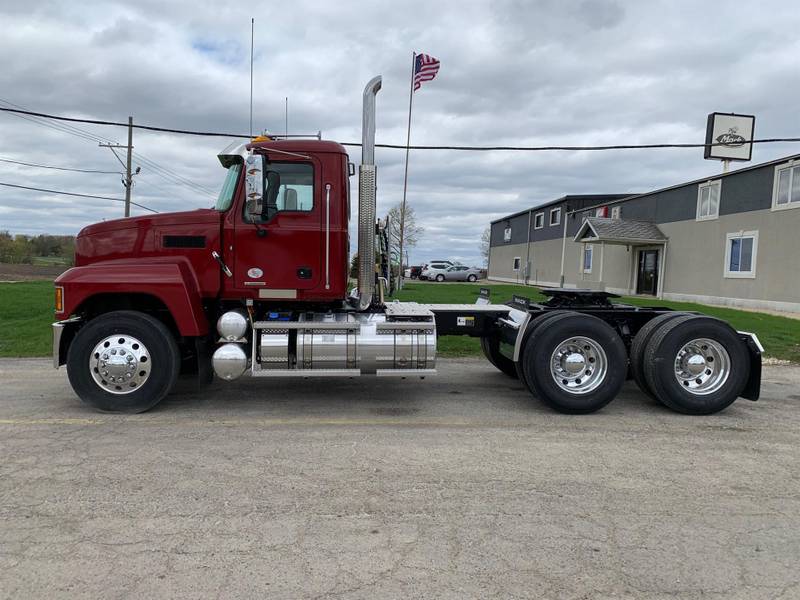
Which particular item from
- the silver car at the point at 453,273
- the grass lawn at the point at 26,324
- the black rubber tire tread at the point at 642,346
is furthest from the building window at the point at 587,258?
the black rubber tire tread at the point at 642,346

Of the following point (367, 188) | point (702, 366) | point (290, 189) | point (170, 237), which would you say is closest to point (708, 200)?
point (702, 366)

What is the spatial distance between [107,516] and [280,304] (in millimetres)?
3277

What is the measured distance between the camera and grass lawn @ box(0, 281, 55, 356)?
10.3m

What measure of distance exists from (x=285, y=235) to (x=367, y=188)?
1.06m

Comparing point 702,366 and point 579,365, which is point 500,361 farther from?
point 702,366

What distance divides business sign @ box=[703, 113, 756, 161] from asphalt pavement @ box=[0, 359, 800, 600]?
20.8m

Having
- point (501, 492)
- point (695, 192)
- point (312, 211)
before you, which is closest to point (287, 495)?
point (501, 492)

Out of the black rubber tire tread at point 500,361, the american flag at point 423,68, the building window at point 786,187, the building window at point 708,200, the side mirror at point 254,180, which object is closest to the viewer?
the side mirror at point 254,180

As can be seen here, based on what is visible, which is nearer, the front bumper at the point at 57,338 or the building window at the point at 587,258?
the front bumper at the point at 57,338

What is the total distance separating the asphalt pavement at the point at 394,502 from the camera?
2.94m

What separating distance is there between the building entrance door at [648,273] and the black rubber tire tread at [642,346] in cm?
2188

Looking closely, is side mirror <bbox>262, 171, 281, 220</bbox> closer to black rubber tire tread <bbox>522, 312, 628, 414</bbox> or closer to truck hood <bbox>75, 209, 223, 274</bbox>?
truck hood <bbox>75, 209, 223, 274</bbox>

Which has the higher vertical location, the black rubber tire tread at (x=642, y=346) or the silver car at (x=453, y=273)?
the silver car at (x=453, y=273)

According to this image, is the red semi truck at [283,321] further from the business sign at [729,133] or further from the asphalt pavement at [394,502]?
the business sign at [729,133]
